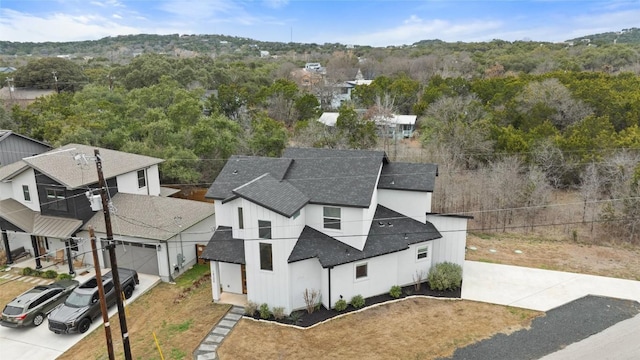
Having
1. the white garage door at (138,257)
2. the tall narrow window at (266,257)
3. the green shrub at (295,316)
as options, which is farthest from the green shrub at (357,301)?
the white garage door at (138,257)

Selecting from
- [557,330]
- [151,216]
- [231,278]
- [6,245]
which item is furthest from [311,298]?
[6,245]

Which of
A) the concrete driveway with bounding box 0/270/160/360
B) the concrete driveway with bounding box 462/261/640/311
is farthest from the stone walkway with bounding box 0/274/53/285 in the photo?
the concrete driveway with bounding box 462/261/640/311

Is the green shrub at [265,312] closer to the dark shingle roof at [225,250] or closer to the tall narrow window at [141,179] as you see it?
the dark shingle roof at [225,250]

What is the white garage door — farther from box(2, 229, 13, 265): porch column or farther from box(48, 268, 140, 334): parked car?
box(2, 229, 13, 265): porch column

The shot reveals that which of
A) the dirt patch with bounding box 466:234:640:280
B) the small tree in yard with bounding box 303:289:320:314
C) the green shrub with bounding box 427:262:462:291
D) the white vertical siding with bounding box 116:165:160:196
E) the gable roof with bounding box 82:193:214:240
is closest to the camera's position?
the small tree in yard with bounding box 303:289:320:314

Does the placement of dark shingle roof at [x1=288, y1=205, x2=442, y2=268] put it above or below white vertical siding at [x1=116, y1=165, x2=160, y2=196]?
below

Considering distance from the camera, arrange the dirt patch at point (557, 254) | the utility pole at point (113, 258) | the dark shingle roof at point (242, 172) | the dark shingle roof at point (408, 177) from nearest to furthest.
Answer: the utility pole at point (113, 258)
the dark shingle roof at point (408, 177)
the dark shingle roof at point (242, 172)
the dirt patch at point (557, 254)
